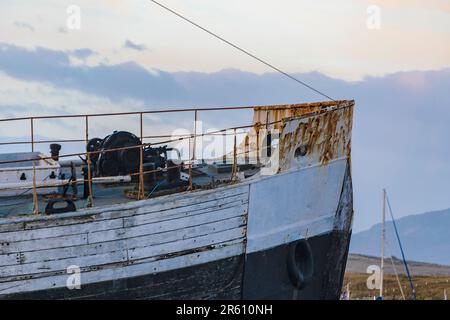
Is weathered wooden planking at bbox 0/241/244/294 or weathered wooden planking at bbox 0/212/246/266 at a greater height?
weathered wooden planking at bbox 0/212/246/266

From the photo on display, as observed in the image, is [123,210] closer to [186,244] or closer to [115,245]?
[115,245]

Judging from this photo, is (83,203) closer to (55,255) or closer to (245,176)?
(55,255)

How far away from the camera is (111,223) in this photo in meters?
14.2

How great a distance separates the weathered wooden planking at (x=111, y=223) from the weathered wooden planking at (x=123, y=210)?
0.18ft

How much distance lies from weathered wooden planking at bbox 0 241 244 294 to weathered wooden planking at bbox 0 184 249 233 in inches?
34.0

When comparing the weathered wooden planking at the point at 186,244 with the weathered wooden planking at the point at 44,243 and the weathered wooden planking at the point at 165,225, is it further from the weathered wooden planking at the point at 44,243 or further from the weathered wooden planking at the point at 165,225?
the weathered wooden planking at the point at 44,243

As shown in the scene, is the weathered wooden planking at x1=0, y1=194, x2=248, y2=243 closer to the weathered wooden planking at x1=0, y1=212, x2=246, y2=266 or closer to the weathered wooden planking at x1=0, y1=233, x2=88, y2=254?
the weathered wooden planking at x1=0, y1=233, x2=88, y2=254

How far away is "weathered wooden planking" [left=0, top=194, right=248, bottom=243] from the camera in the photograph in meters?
13.9

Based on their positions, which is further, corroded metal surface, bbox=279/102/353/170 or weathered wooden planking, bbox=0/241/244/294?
corroded metal surface, bbox=279/102/353/170

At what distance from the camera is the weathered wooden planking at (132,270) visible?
14039 mm

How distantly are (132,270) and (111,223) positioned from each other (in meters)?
0.89

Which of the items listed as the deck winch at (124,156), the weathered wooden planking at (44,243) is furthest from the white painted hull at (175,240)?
the deck winch at (124,156)

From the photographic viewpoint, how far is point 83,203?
15.2m

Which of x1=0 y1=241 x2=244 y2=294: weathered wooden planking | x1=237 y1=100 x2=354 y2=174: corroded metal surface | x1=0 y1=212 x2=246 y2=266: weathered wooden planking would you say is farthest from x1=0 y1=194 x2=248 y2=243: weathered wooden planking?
x1=237 y1=100 x2=354 y2=174: corroded metal surface
